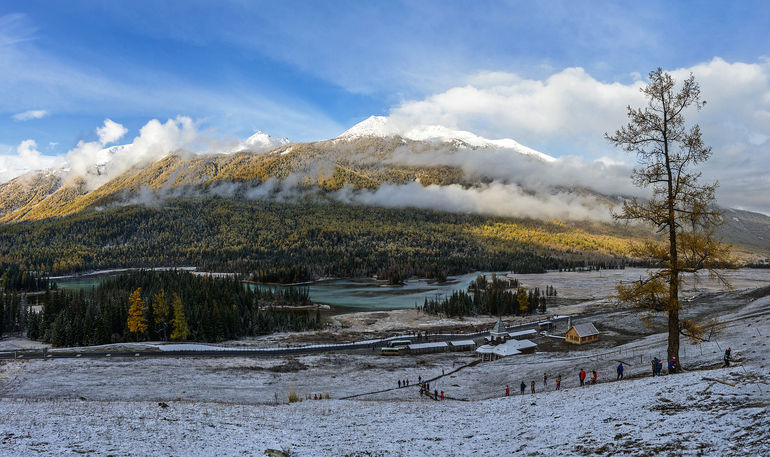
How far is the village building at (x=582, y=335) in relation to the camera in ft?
199

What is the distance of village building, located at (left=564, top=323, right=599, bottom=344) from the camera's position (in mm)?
60509

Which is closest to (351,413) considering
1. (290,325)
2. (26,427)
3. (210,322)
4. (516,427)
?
(516,427)

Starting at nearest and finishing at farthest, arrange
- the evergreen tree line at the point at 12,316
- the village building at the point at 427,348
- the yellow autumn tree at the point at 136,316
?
the village building at the point at 427,348
the yellow autumn tree at the point at 136,316
the evergreen tree line at the point at 12,316

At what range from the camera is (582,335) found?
6038 cm

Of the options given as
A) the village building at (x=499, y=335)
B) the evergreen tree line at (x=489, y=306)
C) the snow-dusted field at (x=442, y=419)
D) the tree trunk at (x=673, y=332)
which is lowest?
the evergreen tree line at (x=489, y=306)

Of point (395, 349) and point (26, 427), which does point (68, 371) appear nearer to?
point (26, 427)

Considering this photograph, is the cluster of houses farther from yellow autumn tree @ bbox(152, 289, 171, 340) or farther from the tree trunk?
yellow autumn tree @ bbox(152, 289, 171, 340)

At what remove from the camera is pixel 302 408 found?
25.0 m

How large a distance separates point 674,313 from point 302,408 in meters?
20.6

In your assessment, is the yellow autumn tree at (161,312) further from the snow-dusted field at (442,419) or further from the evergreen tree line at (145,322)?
the snow-dusted field at (442,419)

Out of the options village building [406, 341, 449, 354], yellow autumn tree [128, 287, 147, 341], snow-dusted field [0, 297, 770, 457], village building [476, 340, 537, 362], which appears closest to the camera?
snow-dusted field [0, 297, 770, 457]

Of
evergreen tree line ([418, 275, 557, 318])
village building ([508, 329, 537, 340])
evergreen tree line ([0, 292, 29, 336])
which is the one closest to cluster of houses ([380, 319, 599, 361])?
village building ([508, 329, 537, 340])

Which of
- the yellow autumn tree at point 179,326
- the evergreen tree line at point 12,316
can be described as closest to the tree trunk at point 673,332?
the yellow autumn tree at point 179,326

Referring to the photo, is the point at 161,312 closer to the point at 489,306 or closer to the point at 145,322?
the point at 145,322
